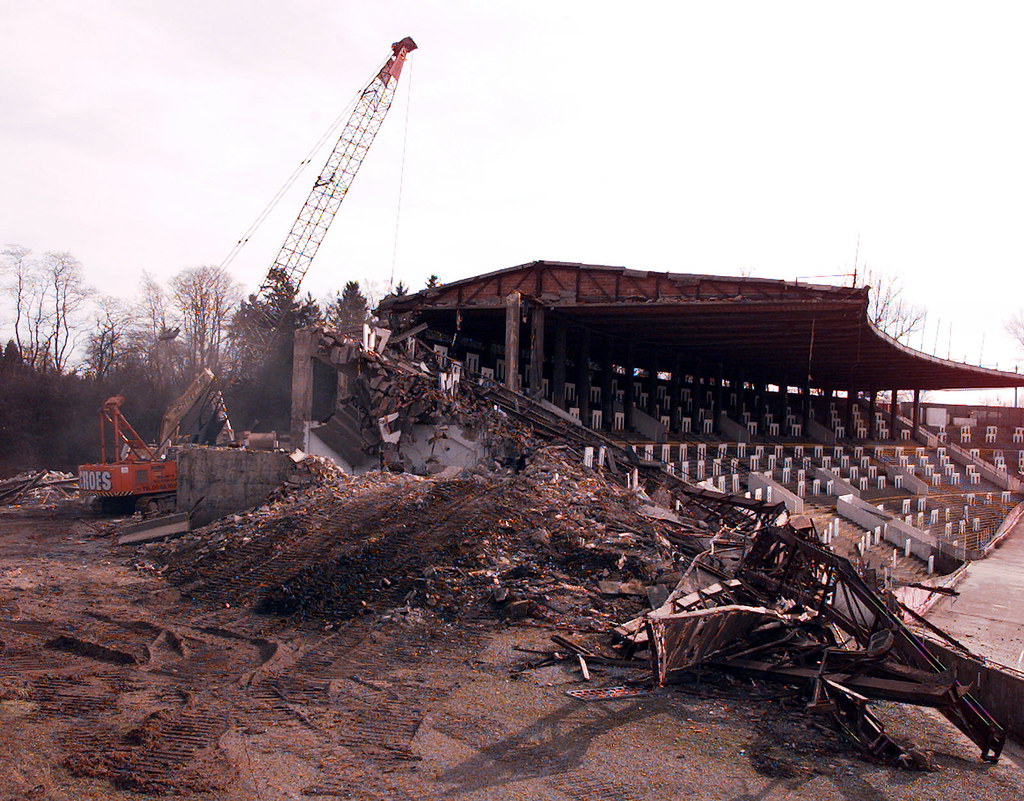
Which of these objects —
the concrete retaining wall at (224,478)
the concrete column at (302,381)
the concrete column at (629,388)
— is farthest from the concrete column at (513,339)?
the concrete column at (629,388)

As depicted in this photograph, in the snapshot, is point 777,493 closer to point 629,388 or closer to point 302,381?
point 629,388

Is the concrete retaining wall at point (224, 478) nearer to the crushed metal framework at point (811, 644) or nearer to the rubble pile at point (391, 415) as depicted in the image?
the rubble pile at point (391, 415)

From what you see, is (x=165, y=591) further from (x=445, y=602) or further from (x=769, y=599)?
(x=769, y=599)

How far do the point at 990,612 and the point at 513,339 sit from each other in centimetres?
1679

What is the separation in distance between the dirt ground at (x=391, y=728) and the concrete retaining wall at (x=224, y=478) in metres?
8.14

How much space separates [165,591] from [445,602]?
571 centimetres

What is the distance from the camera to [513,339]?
85.1ft

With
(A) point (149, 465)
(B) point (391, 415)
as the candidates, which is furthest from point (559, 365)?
(A) point (149, 465)

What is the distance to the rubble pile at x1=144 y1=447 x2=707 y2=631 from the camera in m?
10.7

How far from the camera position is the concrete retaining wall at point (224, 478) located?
715 inches

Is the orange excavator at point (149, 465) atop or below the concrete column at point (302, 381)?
below

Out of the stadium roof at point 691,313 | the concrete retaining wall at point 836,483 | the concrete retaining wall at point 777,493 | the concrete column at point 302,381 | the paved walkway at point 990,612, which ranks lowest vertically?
the paved walkway at point 990,612

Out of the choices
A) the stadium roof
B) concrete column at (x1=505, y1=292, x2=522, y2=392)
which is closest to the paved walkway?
the stadium roof

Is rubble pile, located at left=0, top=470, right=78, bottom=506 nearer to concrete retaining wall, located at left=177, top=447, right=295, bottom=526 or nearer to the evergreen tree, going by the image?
concrete retaining wall, located at left=177, top=447, right=295, bottom=526
